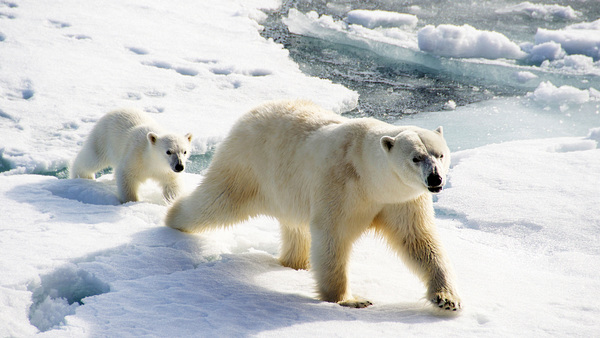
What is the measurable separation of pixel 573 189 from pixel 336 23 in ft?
26.3

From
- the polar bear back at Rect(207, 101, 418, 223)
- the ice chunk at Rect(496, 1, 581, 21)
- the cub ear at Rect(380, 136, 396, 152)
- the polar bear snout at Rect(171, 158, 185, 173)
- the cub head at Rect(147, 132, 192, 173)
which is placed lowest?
the polar bear snout at Rect(171, 158, 185, 173)

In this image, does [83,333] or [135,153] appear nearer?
[83,333]

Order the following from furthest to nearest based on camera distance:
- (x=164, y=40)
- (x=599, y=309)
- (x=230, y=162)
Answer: (x=164, y=40), (x=230, y=162), (x=599, y=309)

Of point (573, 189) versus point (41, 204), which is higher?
point (573, 189)

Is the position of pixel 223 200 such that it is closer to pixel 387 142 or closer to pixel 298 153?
pixel 298 153

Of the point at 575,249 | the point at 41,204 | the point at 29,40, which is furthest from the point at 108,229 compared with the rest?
the point at 29,40

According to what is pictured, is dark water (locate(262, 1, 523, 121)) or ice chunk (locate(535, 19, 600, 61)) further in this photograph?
ice chunk (locate(535, 19, 600, 61))

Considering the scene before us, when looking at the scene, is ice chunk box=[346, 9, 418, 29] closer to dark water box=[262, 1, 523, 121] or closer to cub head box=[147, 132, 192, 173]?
dark water box=[262, 1, 523, 121]

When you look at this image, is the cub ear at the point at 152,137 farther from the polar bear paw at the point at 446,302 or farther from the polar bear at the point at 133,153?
the polar bear paw at the point at 446,302

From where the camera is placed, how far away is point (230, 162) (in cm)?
404

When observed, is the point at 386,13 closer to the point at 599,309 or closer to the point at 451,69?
the point at 451,69

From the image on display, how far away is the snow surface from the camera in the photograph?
300 centimetres

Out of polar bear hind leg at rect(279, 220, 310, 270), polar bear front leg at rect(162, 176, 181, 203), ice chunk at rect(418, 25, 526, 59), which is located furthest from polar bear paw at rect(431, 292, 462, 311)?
ice chunk at rect(418, 25, 526, 59)

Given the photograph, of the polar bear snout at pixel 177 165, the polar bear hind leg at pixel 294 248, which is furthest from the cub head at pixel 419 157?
the polar bear snout at pixel 177 165
